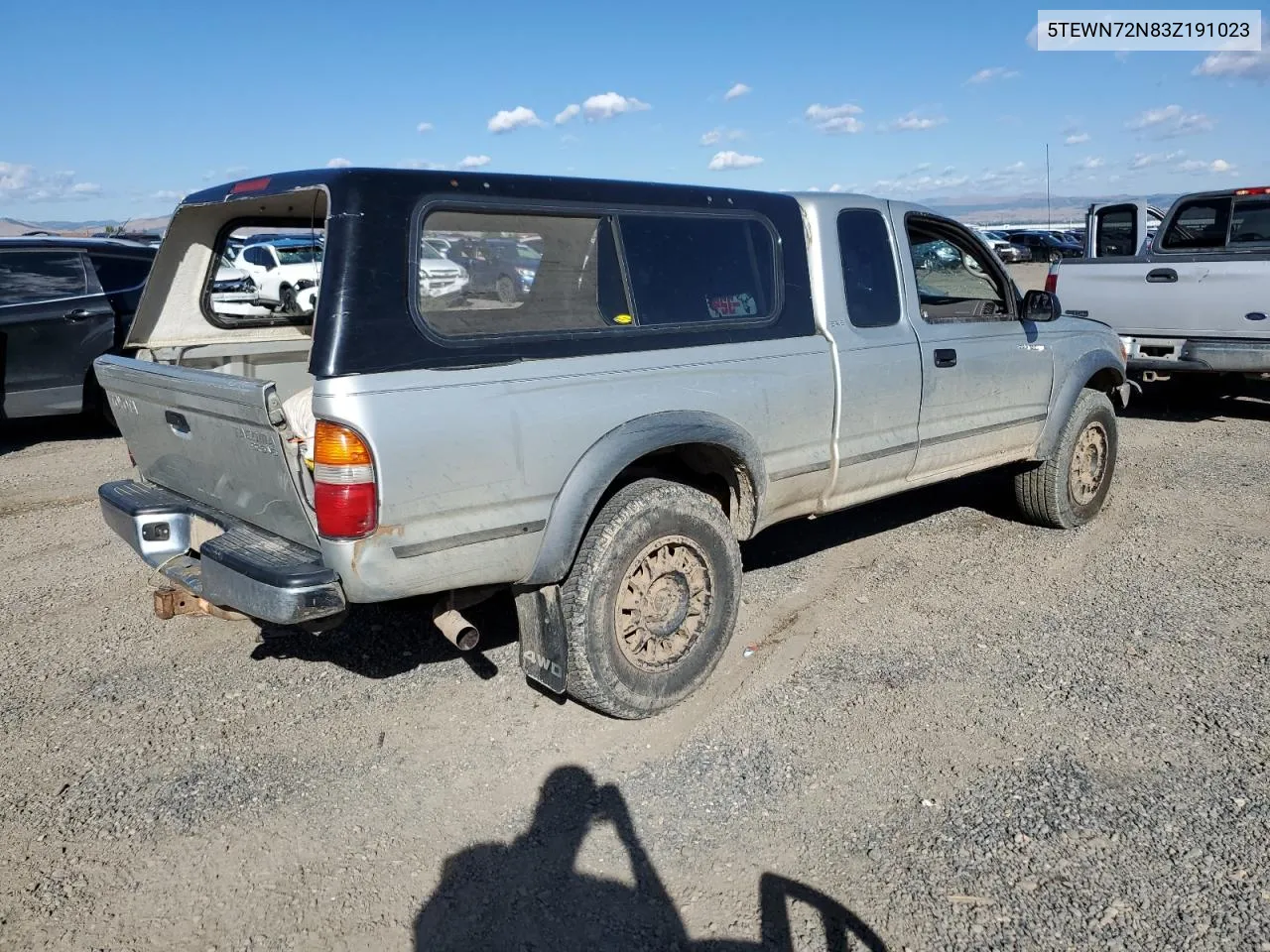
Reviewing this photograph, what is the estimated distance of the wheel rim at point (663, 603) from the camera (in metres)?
3.77

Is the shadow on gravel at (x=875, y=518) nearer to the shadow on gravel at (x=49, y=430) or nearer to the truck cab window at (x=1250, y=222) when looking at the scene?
the truck cab window at (x=1250, y=222)

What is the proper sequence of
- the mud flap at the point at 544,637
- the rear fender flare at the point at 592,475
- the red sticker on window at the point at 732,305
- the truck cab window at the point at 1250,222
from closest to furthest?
1. the rear fender flare at the point at 592,475
2. the mud flap at the point at 544,637
3. the red sticker on window at the point at 732,305
4. the truck cab window at the point at 1250,222

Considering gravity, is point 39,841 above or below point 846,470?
below

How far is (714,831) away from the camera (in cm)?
319

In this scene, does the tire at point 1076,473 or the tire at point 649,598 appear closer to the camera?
the tire at point 649,598

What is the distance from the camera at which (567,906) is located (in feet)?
9.39

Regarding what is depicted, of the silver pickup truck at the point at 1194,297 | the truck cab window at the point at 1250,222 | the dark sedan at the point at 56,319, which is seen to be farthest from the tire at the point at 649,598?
the truck cab window at the point at 1250,222

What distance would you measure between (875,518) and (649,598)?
304 centimetres

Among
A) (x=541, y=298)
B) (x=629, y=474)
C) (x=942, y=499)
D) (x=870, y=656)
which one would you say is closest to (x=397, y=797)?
(x=629, y=474)

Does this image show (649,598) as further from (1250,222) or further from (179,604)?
(1250,222)

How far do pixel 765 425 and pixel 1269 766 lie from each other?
6.96 feet

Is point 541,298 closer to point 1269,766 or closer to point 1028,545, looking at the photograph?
point 1269,766

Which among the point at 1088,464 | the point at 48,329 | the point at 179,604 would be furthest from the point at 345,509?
the point at 48,329

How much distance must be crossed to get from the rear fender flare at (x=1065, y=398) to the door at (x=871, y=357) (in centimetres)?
128
